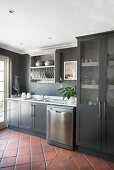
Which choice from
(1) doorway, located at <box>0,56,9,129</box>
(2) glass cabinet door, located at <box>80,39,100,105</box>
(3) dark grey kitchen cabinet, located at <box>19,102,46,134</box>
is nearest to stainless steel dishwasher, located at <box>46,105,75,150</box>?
(3) dark grey kitchen cabinet, located at <box>19,102,46,134</box>

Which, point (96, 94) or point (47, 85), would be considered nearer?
point (96, 94)

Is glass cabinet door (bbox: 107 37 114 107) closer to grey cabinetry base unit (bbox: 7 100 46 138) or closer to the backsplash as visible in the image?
the backsplash

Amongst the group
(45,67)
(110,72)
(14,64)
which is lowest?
(110,72)

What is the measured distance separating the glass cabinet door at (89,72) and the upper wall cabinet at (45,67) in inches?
40.8

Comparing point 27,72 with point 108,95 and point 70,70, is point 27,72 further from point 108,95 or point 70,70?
point 108,95

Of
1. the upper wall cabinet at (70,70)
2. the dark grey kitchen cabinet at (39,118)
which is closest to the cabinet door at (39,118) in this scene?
the dark grey kitchen cabinet at (39,118)

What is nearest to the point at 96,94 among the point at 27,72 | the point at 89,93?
the point at 89,93

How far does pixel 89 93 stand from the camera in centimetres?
246

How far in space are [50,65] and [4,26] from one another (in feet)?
5.05

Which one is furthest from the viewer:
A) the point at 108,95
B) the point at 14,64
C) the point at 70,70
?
the point at 14,64

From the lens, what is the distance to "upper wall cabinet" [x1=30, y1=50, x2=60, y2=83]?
3.40 m

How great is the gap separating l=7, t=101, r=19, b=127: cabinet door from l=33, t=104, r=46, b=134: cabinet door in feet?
2.17

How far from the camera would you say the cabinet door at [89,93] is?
232 cm

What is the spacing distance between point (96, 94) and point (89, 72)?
0.47 metres
